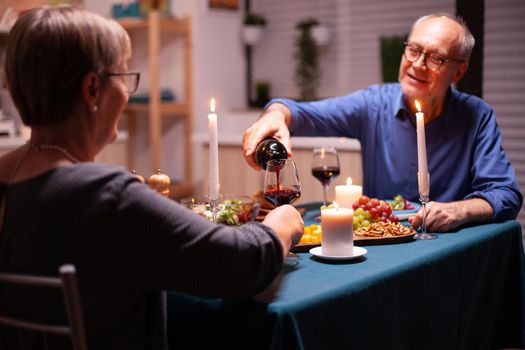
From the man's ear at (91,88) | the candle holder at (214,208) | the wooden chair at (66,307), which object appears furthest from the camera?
the candle holder at (214,208)

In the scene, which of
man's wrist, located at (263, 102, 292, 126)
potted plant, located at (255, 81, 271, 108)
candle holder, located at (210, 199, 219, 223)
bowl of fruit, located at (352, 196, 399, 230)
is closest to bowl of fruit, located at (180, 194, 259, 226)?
candle holder, located at (210, 199, 219, 223)

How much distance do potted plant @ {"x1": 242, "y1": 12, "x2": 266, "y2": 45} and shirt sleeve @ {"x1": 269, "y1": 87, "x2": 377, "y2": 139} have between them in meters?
2.57

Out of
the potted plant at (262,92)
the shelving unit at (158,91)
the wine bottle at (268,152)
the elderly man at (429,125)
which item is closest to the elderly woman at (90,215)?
the wine bottle at (268,152)

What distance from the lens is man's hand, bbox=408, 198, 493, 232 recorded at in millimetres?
1937

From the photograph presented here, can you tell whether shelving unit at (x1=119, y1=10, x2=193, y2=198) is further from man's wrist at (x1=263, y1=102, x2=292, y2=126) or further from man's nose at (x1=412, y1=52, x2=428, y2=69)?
man's nose at (x1=412, y1=52, x2=428, y2=69)

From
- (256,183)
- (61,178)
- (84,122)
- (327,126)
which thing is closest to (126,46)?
(84,122)

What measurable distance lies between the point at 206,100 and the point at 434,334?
3678 mm

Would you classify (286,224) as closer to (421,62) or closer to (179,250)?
(179,250)

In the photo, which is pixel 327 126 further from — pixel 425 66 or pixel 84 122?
pixel 84 122

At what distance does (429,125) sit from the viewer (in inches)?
99.0

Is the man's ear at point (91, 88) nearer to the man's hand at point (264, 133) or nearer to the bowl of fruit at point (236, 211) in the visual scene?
the bowl of fruit at point (236, 211)

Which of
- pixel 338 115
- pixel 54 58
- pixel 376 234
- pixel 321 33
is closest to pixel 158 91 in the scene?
pixel 321 33

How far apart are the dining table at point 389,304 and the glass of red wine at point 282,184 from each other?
15 cm

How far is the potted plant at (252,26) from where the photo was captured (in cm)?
514
